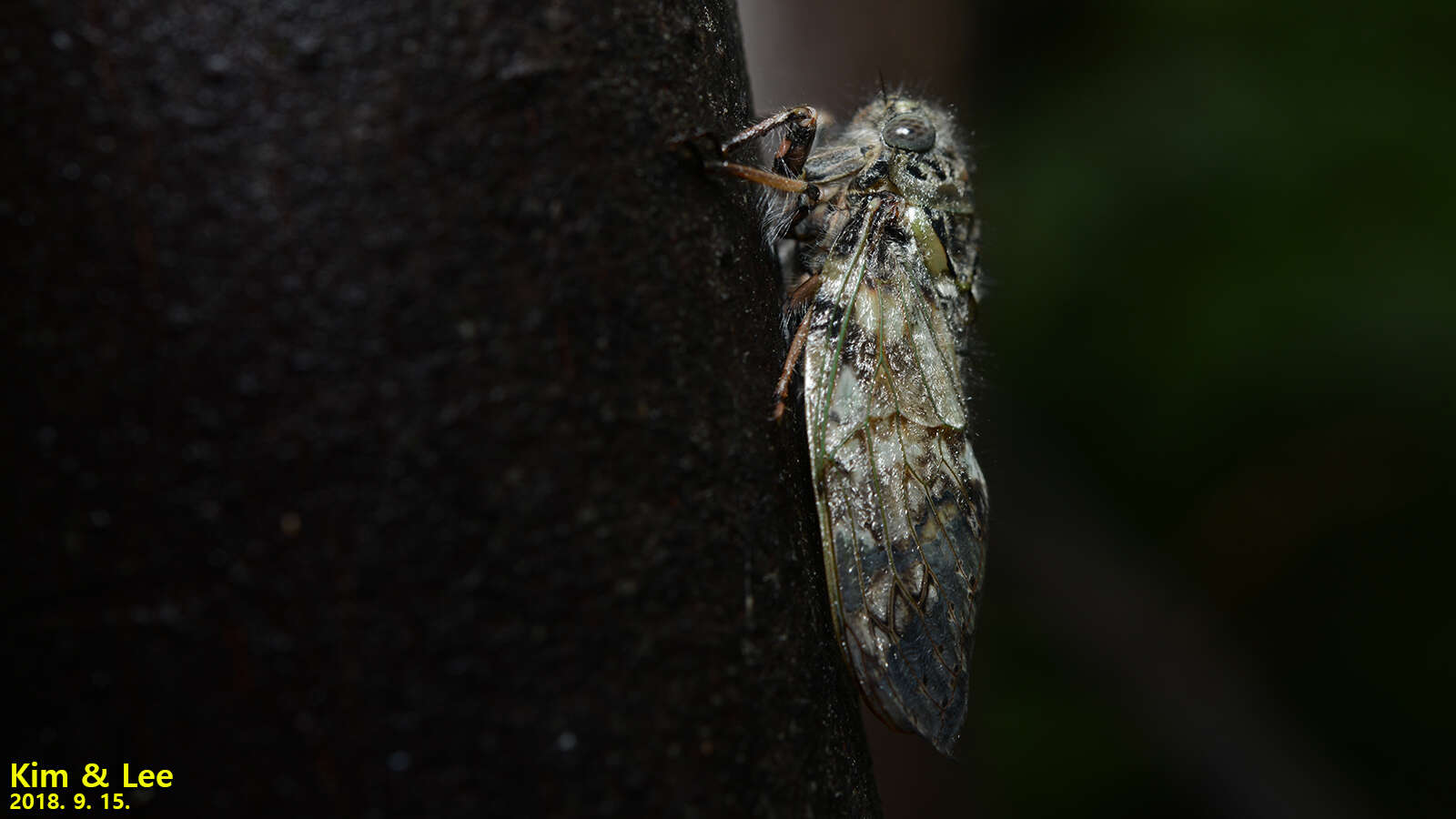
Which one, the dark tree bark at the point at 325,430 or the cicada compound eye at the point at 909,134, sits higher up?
the cicada compound eye at the point at 909,134

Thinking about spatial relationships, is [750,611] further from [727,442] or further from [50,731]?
[50,731]

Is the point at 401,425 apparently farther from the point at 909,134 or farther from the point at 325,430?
the point at 909,134

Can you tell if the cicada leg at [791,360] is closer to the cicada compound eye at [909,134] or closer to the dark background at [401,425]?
the dark background at [401,425]

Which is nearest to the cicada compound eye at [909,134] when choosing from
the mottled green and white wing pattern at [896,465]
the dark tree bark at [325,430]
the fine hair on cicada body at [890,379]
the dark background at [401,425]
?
the fine hair on cicada body at [890,379]

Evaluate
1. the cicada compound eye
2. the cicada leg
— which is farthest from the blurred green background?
the cicada leg

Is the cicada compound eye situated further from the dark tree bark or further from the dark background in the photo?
the dark tree bark

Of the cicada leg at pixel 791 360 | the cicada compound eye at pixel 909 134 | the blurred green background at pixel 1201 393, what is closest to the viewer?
the cicada leg at pixel 791 360

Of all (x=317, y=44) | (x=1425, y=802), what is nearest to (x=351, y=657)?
(x=317, y=44)
